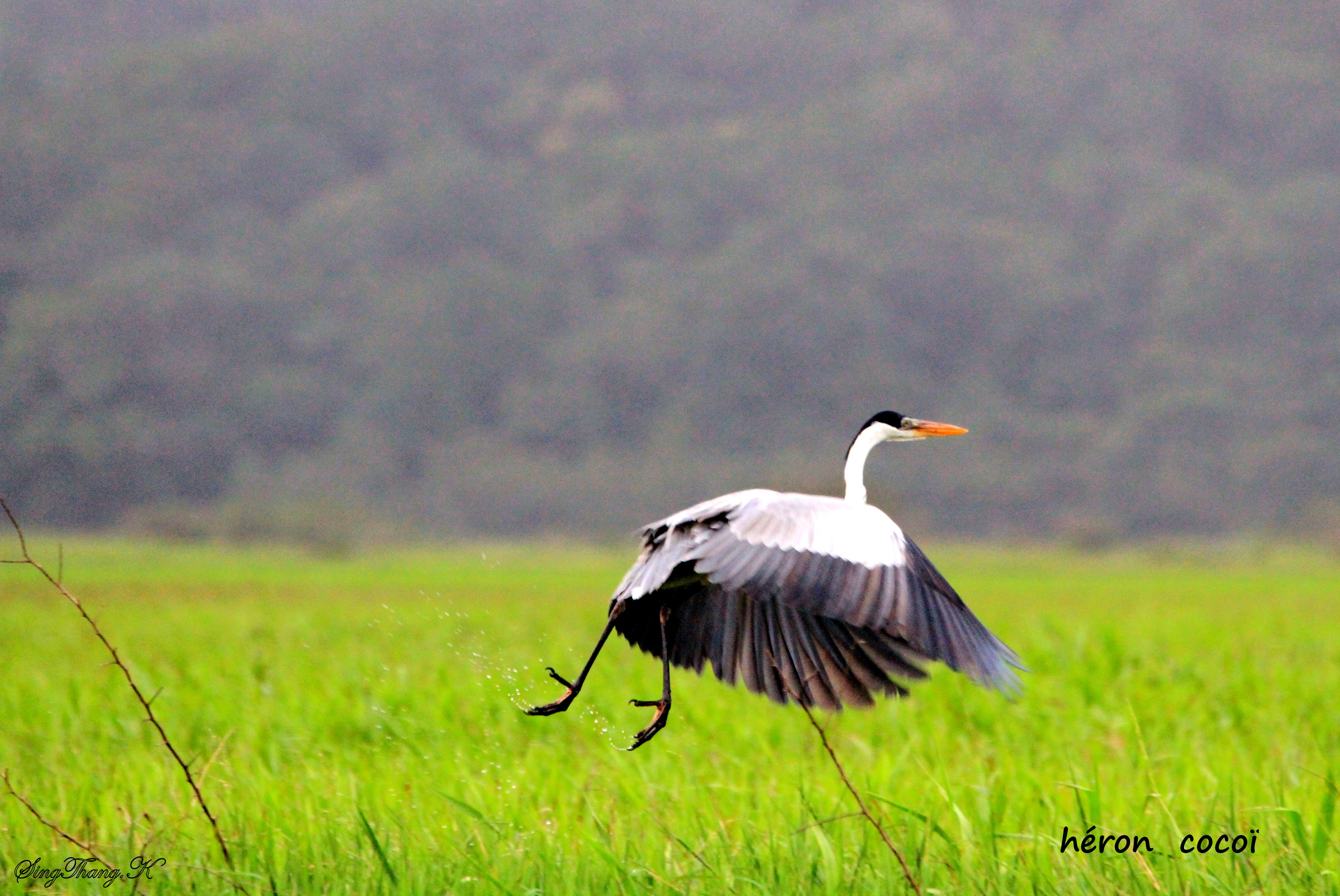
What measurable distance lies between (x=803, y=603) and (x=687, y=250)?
70.9 metres

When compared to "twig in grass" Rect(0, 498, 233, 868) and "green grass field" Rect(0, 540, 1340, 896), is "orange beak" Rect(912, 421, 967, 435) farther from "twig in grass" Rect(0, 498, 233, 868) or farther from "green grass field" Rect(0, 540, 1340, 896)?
"twig in grass" Rect(0, 498, 233, 868)

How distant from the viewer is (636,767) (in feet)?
17.1

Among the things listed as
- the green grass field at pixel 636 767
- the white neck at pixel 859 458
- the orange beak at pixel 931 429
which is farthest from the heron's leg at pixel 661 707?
the orange beak at pixel 931 429

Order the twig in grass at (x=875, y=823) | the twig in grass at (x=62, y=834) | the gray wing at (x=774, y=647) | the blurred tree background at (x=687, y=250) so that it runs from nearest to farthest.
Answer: the twig in grass at (x=875, y=823)
the twig in grass at (x=62, y=834)
the gray wing at (x=774, y=647)
the blurred tree background at (x=687, y=250)

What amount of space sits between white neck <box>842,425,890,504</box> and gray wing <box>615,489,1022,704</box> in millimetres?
81

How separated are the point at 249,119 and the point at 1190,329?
4656 centimetres

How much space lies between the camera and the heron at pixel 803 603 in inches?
132

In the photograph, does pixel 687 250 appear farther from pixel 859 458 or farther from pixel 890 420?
pixel 859 458

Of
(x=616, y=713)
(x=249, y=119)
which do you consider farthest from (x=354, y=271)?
(x=616, y=713)

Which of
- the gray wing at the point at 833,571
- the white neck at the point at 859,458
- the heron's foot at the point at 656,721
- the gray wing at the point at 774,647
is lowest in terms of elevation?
the heron's foot at the point at 656,721

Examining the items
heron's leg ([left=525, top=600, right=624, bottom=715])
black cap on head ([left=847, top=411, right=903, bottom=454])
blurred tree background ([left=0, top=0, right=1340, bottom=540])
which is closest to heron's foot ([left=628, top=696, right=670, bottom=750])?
heron's leg ([left=525, top=600, right=624, bottom=715])

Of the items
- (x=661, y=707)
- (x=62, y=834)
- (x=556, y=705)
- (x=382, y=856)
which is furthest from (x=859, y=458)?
(x=62, y=834)

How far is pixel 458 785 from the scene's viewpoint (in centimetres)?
488

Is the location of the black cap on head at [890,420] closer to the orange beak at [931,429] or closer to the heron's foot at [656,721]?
the orange beak at [931,429]
